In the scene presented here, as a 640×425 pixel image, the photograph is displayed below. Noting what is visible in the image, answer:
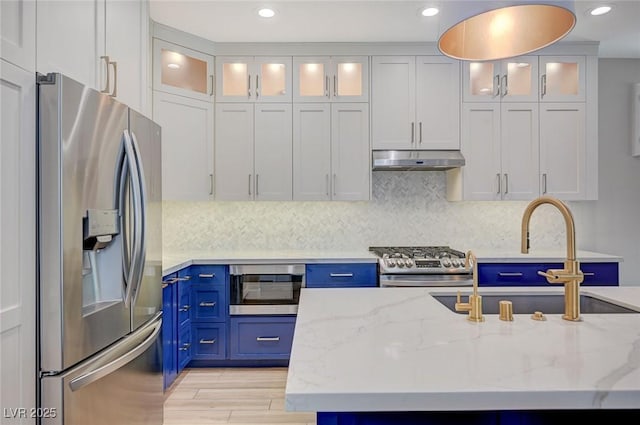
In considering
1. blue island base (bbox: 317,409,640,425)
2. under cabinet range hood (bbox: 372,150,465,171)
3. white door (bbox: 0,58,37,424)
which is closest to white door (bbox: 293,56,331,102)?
under cabinet range hood (bbox: 372,150,465,171)

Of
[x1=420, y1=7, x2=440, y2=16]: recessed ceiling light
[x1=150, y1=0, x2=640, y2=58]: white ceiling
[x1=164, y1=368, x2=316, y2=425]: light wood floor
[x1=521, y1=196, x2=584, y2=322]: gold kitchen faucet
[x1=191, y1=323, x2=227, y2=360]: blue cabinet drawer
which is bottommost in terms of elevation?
[x1=164, y1=368, x2=316, y2=425]: light wood floor

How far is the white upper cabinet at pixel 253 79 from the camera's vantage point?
11.1 ft

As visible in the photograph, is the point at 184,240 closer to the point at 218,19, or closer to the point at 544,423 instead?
the point at 218,19

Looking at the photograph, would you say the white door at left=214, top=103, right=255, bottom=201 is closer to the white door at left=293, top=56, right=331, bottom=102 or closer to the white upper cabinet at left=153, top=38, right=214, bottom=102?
the white upper cabinet at left=153, top=38, right=214, bottom=102

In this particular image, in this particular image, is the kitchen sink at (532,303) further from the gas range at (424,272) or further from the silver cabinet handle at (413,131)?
the silver cabinet handle at (413,131)

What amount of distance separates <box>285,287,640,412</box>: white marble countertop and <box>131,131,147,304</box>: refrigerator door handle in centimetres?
83

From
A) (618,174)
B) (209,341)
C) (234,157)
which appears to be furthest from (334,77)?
(618,174)

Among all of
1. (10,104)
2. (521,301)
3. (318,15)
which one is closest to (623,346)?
(521,301)

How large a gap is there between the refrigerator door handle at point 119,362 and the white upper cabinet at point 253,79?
2066 millimetres

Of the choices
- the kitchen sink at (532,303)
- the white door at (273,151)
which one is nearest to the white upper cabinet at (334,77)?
the white door at (273,151)

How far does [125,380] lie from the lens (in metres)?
1.70

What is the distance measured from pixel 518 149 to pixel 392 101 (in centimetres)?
114

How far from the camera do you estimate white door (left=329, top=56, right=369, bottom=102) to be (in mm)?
3393

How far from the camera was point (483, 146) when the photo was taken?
11.1 feet
